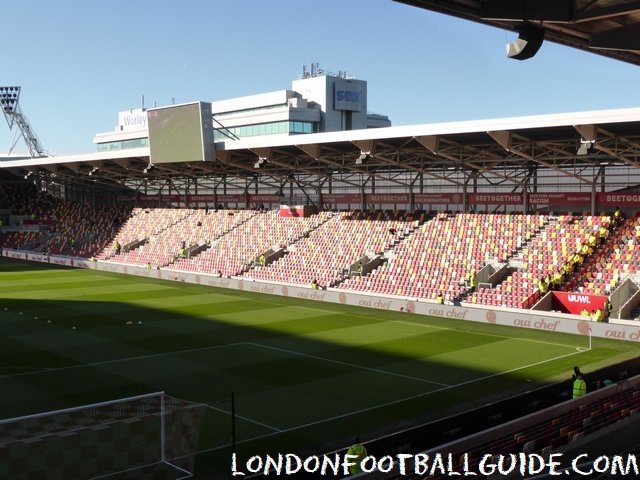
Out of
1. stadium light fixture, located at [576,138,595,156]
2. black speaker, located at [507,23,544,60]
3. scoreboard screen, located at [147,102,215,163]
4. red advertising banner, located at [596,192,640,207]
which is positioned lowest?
red advertising banner, located at [596,192,640,207]

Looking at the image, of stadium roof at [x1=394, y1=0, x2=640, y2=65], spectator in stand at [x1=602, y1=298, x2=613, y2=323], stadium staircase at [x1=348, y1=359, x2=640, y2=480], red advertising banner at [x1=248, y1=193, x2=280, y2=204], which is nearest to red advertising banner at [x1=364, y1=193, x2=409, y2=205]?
red advertising banner at [x1=248, y1=193, x2=280, y2=204]

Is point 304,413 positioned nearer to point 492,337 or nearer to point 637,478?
point 637,478

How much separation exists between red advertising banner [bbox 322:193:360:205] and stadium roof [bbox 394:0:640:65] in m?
39.8

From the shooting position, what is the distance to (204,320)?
111 ft

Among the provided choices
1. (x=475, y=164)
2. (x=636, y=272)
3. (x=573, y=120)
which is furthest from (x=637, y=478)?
(x=475, y=164)

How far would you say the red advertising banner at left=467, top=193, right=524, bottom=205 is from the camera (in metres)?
42.9

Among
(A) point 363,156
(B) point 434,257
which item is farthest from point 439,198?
(A) point 363,156

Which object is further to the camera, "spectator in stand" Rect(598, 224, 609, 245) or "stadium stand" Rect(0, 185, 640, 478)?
"spectator in stand" Rect(598, 224, 609, 245)

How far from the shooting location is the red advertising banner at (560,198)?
1571 inches

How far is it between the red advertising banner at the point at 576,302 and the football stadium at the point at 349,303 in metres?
0.10

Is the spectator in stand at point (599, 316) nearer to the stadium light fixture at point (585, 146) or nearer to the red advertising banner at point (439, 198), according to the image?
the stadium light fixture at point (585, 146)

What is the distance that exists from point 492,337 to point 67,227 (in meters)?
55.9

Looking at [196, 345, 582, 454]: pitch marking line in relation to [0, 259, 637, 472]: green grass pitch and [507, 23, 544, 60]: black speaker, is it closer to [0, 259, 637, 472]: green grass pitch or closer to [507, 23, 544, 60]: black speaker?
[0, 259, 637, 472]: green grass pitch

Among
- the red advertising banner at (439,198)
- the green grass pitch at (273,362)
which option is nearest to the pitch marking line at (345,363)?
the green grass pitch at (273,362)
